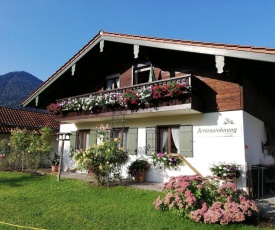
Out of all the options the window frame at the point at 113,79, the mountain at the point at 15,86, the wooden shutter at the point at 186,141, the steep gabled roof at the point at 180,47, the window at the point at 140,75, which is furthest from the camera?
the mountain at the point at 15,86

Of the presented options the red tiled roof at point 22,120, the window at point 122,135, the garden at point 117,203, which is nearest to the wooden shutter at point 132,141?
the window at point 122,135

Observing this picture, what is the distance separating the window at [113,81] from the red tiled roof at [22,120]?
858 centimetres

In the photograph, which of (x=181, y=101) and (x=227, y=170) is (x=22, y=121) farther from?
(x=227, y=170)

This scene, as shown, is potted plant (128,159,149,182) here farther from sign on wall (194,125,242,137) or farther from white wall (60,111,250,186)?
sign on wall (194,125,242,137)

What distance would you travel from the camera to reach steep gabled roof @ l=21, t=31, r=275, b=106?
7039 millimetres

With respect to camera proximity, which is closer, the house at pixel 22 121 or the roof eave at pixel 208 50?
the roof eave at pixel 208 50

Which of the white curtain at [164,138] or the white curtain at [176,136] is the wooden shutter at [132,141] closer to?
the white curtain at [164,138]

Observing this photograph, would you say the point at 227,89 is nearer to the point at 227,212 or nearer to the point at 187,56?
the point at 187,56

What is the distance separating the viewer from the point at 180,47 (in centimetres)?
877

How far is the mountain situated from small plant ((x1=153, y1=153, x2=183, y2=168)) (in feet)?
456

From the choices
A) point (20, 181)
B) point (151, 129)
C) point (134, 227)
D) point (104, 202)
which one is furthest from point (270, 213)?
point (20, 181)

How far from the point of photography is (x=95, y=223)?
5.15 metres

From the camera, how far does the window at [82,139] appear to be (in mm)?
13180

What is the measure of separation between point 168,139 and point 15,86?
175 meters
